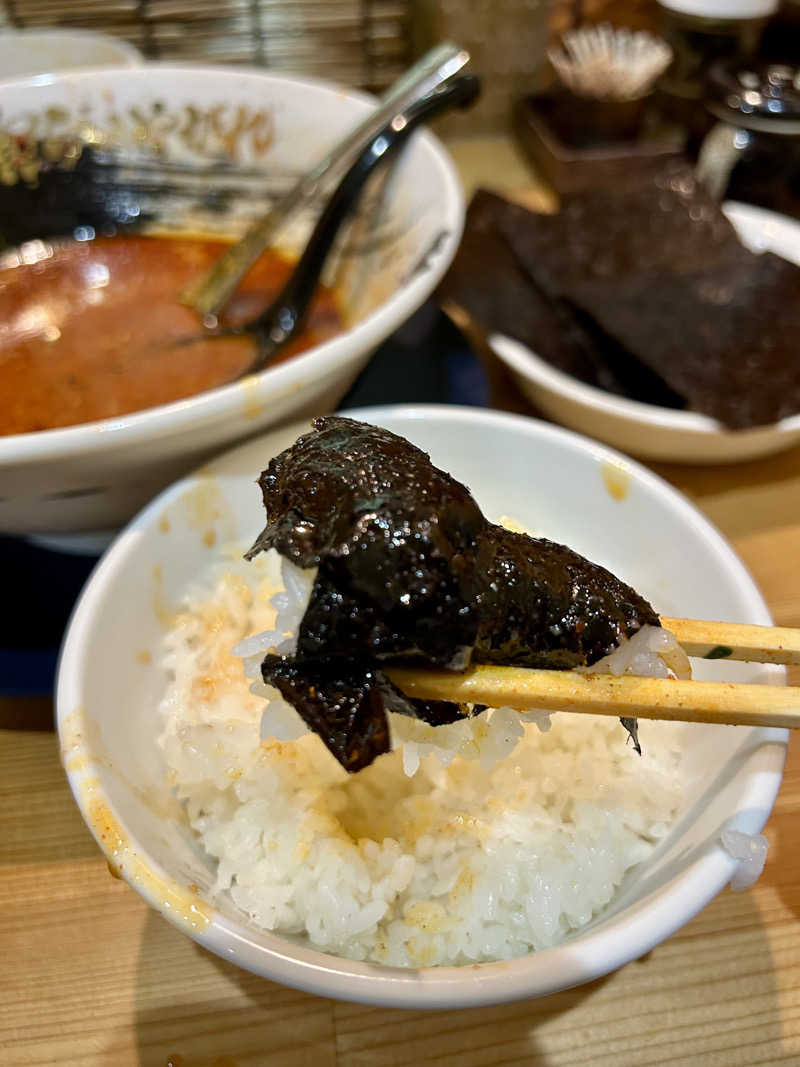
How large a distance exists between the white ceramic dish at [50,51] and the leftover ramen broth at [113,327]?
781mm

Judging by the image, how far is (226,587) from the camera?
1308mm

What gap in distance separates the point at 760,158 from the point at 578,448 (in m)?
1.47

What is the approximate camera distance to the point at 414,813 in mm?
1077

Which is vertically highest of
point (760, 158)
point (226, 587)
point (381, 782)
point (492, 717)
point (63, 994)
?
point (760, 158)

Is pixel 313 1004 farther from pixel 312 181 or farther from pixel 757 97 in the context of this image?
pixel 757 97

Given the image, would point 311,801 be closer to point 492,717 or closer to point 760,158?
point 492,717

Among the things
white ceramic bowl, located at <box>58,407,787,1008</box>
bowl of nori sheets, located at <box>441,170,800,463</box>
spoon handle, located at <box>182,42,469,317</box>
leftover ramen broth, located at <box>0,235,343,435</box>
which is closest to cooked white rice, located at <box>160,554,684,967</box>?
white ceramic bowl, located at <box>58,407,787,1008</box>

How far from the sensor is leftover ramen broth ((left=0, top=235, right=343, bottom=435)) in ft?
5.24

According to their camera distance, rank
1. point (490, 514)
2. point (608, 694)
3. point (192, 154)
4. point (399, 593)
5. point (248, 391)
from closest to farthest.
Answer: point (399, 593)
point (608, 694)
point (248, 391)
point (490, 514)
point (192, 154)

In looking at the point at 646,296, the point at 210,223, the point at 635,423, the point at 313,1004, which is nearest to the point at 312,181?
the point at 210,223

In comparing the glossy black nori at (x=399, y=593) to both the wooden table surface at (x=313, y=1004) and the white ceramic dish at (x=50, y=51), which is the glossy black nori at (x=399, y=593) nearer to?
the wooden table surface at (x=313, y=1004)

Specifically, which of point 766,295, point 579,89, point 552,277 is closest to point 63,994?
point 552,277

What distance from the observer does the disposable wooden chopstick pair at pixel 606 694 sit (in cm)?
82

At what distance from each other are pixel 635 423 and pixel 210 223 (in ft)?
4.20
